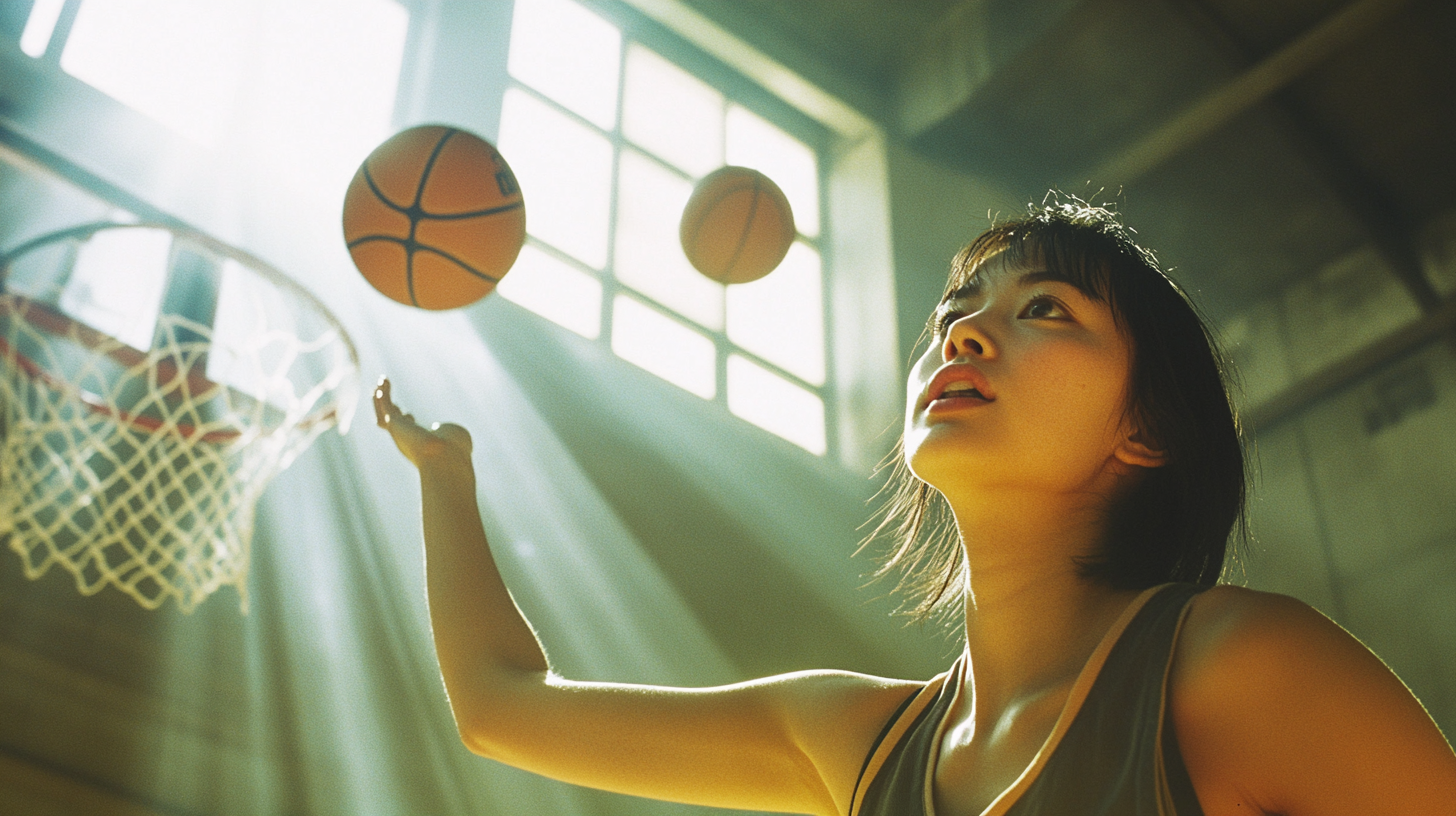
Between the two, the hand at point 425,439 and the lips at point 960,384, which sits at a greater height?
the hand at point 425,439

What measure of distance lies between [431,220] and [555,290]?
2341 mm

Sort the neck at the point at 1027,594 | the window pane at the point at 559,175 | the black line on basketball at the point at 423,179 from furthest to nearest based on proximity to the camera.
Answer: the window pane at the point at 559,175 → the black line on basketball at the point at 423,179 → the neck at the point at 1027,594

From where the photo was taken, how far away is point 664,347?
554 centimetres

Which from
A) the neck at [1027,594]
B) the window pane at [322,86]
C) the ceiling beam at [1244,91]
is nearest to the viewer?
the neck at [1027,594]

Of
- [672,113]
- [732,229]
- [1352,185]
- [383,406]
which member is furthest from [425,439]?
[1352,185]

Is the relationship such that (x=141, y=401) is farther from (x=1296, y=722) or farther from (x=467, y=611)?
(x=1296, y=722)

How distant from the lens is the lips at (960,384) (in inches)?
43.8

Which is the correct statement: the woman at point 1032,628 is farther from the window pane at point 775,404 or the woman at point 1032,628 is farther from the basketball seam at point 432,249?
the window pane at point 775,404

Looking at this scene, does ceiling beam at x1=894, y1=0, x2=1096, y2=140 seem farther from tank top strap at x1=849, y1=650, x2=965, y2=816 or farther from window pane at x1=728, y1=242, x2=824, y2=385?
tank top strap at x1=849, y1=650, x2=965, y2=816

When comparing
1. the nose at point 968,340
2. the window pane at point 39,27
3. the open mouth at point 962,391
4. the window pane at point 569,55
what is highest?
the window pane at point 569,55

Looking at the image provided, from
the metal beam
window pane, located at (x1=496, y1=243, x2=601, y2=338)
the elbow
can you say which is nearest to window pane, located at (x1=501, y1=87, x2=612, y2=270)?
window pane, located at (x1=496, y1=243, x2=601, y2=338)

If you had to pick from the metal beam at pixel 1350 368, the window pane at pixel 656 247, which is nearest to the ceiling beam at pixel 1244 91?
the metal beam at pixel 1350 368

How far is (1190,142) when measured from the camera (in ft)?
21.0

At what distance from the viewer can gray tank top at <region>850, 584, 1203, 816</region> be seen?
2.68ft
